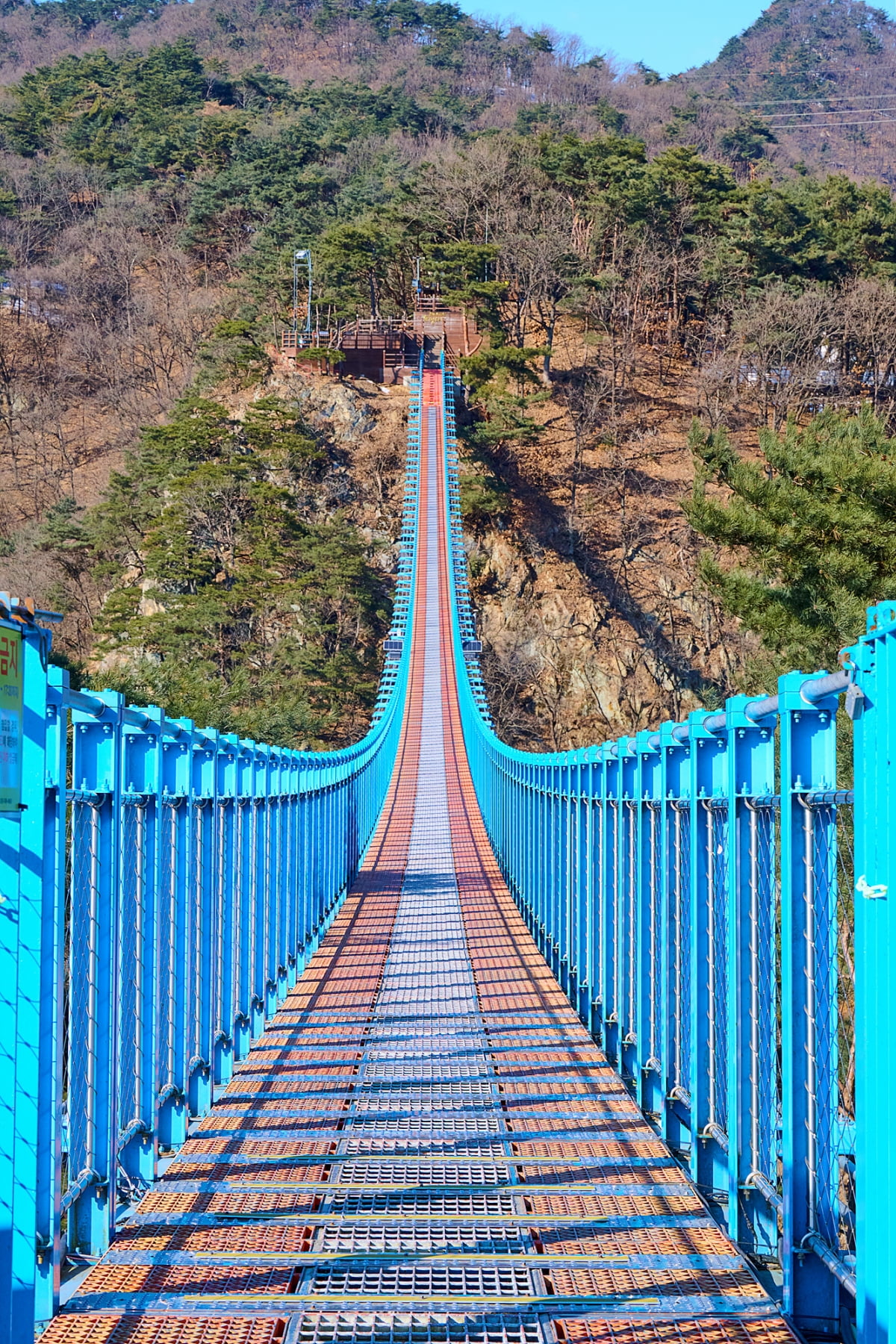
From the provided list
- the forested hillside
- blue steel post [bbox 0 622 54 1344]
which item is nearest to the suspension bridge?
blue steel post [bbox 0 622 54 1344]

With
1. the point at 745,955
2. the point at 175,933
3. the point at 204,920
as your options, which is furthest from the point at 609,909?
the point at 745,955

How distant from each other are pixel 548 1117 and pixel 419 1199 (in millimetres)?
907

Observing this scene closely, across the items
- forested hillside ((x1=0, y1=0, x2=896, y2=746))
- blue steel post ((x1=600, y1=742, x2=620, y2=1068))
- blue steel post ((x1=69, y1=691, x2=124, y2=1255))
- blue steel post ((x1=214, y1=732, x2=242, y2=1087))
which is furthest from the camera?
forested hillside ((x1=0, y1=0, x2=896, y2=746))

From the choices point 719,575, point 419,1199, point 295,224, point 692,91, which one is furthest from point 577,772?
point 692,91

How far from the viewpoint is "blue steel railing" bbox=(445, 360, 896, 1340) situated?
221 cm

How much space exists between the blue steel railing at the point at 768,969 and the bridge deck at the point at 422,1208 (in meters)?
0.17

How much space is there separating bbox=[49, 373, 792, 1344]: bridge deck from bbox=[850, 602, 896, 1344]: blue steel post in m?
0.64

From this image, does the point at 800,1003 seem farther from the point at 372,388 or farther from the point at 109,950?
the point at 372,388

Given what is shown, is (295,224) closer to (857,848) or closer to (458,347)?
(458,347)

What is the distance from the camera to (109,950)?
10.6 ft

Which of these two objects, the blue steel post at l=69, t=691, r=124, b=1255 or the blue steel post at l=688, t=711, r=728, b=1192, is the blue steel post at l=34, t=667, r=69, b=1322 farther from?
the blue steel post at l=688, t=711, r=728, b=1192

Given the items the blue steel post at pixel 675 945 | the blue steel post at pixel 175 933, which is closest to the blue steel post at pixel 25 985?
the blue steel post at pixel 175 933

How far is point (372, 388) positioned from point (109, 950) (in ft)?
136

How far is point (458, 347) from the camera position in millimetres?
44688
